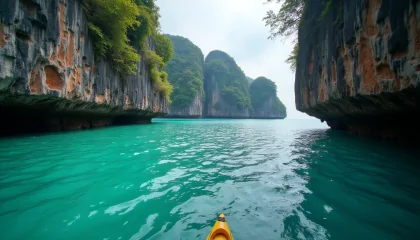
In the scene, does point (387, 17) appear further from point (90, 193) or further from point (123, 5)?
point (123, 5)

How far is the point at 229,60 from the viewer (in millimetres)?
88875

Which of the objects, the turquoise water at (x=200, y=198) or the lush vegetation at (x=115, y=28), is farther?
the lush vegetation at (x=115, y=28)

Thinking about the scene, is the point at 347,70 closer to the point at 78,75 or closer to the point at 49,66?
the point at 49,66

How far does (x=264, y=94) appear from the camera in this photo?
289ft

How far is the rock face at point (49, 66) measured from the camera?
19.5ft

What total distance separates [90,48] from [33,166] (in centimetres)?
874

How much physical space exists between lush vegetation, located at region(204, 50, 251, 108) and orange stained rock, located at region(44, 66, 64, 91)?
68.8 m

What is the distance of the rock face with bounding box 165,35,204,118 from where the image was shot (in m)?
56.4

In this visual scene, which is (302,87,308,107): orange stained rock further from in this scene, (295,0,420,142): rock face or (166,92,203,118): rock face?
(166,92,203,118): rock face

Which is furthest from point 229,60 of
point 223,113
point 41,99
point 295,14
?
point 41,99

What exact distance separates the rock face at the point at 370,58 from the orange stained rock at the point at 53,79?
11736 mm

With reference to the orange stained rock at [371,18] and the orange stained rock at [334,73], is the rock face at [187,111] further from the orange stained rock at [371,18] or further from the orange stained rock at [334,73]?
the orange stained rock at [371,18]

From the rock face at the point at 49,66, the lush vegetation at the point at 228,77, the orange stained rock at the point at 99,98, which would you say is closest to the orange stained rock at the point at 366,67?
the rock face at the point at 49,66

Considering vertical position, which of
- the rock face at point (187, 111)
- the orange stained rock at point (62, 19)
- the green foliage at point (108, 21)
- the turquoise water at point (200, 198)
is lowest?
the turquoise water at point (200, 198)
